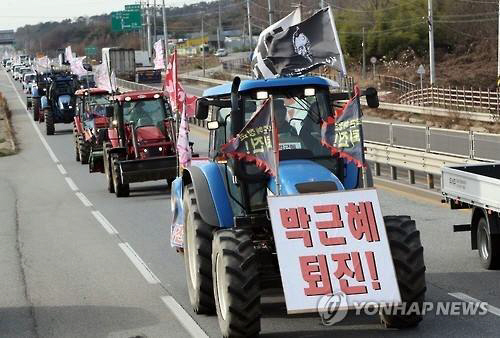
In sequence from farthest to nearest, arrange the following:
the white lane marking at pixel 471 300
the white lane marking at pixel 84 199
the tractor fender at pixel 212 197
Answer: the white lane marking at pixel 84 199
the tractor fender at pixel 212 197
the white lane marking at pixel 471 300

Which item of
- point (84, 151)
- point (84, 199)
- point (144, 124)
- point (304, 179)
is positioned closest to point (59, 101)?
point (84, 151)

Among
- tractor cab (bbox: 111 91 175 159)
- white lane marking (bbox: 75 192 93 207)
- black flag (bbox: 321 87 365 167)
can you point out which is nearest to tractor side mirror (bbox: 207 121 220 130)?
black flag (bbox: 321 87 365 167)

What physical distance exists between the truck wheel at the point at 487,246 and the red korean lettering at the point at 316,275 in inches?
150

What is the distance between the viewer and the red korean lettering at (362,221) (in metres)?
9.05

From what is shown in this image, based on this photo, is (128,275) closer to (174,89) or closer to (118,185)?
(174,89)

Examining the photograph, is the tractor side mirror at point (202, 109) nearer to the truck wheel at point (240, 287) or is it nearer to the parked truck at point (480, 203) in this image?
Answer: the truck wheel at point (240, 287)

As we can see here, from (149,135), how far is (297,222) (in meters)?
16.7

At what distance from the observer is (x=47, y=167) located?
35.4 m

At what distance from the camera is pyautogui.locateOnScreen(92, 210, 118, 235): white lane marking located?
60.3 ft

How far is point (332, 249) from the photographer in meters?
8.96

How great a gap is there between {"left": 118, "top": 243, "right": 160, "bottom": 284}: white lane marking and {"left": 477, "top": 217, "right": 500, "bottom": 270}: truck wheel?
3.76 metres

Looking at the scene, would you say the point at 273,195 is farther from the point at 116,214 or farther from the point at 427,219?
the point at 116,214

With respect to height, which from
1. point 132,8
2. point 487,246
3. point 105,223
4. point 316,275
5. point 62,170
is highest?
point 132,8

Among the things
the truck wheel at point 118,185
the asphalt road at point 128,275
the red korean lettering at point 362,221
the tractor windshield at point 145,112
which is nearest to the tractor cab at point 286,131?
the red korean lettering at point 362,221
